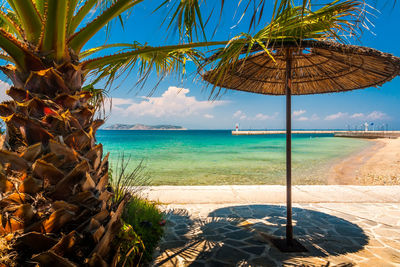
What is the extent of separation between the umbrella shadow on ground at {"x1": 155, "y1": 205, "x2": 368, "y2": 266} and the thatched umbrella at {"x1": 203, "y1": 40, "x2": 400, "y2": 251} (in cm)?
32

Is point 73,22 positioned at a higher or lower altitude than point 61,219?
higher

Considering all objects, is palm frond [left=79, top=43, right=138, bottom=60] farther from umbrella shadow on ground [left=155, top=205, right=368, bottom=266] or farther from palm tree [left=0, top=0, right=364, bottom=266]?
umbrella shadow on ground [left=155, top=205, right=368, bottom=266]

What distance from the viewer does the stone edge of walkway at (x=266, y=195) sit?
5625mm

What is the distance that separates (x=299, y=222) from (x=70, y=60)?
15.0 feet

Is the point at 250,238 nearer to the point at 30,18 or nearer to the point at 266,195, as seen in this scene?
the point at 266,195

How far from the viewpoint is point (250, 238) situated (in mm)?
3697

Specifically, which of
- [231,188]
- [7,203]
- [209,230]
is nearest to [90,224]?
[7,203]

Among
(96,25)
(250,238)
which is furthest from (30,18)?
(250,238)

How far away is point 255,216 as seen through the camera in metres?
4.69

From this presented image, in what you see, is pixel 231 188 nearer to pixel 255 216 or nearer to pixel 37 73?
pixel 255 216

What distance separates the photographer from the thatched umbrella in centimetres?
275

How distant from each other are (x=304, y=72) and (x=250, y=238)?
3.06 meters

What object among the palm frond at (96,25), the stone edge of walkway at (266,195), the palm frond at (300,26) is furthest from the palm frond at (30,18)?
the stone edge of walkway at (266,195)

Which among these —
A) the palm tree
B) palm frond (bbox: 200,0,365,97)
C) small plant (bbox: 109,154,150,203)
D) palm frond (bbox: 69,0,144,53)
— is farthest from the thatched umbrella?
small plant (bbox: 109,154,150,203)
